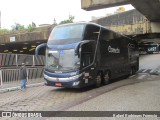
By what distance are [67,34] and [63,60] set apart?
1.52 meters

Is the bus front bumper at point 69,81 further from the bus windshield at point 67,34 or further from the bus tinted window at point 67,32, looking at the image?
the bus tinted window at point 67,32

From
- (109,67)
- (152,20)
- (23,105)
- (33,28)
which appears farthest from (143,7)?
(33,28)

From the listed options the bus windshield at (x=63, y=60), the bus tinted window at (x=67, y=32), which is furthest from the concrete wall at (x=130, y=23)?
the bus windshield at (x=63, y=60)

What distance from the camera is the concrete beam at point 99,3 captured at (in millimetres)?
15639

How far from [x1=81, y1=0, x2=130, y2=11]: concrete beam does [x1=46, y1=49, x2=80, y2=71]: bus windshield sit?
2617 millimetres

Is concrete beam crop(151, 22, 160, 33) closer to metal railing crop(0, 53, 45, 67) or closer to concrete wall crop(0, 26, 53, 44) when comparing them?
metal railing crop(0, 53, 45, 67)

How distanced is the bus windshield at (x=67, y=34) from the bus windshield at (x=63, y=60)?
629 mm

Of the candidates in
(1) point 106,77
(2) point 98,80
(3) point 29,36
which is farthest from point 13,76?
(3) point 29,36

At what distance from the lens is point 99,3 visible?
15.9 metres

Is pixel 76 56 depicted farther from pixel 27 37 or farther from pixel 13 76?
pixel 27 37

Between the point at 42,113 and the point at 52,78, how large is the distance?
5.84 meters

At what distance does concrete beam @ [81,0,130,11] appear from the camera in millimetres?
15639

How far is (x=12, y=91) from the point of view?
17.7 metres

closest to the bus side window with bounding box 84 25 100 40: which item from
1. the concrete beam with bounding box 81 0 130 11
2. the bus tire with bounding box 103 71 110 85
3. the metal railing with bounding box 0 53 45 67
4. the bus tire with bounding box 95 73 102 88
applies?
the concrete beam with bounding box 81 0 130 11
